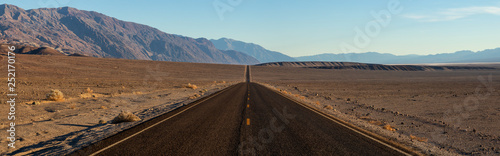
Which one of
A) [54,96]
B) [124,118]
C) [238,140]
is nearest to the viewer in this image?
[238,140]

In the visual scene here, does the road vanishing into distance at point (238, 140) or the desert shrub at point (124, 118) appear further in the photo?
the desert shrub at point (124, 118)

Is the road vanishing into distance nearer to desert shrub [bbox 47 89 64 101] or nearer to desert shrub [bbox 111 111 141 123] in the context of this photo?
desert shrub [bbox 111 111 141 123]

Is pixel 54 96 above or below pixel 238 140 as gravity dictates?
above

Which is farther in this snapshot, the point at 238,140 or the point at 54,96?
the point at 54,96

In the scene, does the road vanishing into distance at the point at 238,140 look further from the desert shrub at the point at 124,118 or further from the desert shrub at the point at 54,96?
the desert shrub at the point at 54,96

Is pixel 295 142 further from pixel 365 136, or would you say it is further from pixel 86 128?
pixel 86 128

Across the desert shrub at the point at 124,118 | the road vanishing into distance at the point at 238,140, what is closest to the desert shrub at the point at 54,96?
the desert shrub at the point at 124,118

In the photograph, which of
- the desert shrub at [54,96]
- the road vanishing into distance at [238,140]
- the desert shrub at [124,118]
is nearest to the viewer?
the road vanishing into distance at [238,140]

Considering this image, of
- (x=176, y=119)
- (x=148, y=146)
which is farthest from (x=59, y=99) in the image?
(x=148, y=146)

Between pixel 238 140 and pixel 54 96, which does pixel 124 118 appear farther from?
pixel 54 96

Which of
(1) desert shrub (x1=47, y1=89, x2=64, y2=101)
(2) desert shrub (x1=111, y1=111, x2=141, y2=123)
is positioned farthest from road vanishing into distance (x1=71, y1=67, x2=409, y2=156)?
(1) desert shrub (x1=47, y1=89, x2=64, y2=101)

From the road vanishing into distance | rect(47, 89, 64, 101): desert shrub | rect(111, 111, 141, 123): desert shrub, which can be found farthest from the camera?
rect(47, 89, 64, 101): desert shrub

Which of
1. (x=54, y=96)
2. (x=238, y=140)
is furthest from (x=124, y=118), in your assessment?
(x=54, y=96)

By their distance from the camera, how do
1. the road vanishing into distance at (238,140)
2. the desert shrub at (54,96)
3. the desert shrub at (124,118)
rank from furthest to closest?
1. the desert shrub at (54,96)
2. the desert shrub at (124,118)
3. the road vanishing into distance at (238,140)
